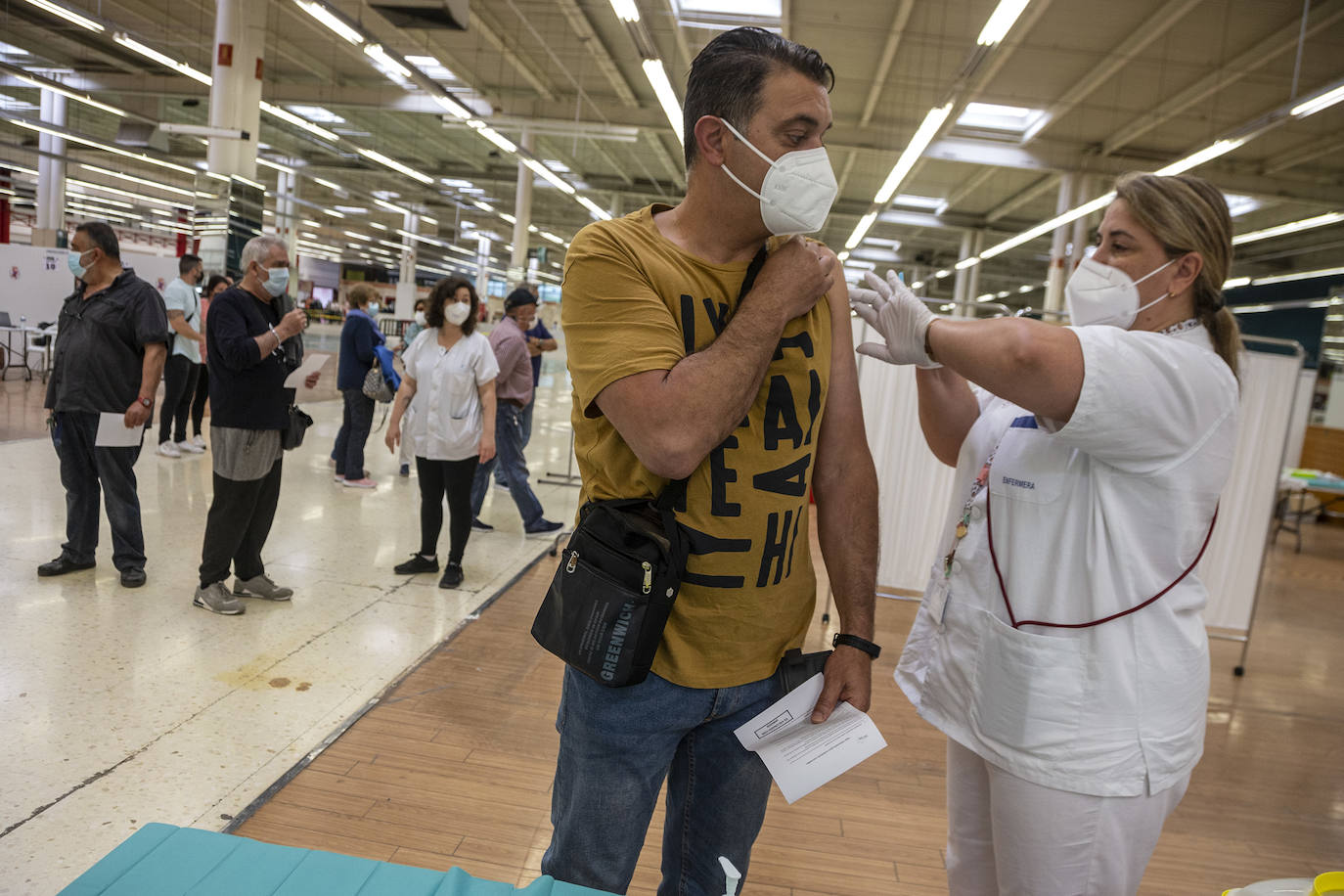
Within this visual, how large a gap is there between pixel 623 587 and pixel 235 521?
11.1 ft

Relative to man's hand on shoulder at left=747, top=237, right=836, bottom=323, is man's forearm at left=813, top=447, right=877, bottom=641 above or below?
below

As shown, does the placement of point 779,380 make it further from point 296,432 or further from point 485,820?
point 296,432

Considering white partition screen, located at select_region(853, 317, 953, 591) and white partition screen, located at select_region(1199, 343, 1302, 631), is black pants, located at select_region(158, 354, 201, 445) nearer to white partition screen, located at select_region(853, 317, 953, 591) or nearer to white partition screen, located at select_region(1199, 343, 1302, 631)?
white partition screen, located at select_region(853, 317, 953, 591)

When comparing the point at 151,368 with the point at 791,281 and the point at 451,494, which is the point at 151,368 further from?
the point at 791,281

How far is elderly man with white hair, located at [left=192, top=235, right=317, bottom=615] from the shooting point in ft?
12.2

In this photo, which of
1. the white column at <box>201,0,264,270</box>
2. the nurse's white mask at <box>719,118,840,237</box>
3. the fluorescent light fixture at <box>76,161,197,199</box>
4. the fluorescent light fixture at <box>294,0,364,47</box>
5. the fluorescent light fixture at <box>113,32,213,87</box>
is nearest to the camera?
the nurse's white mask at <box>719,118,840,237</box>

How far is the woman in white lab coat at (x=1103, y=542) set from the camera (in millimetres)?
1184

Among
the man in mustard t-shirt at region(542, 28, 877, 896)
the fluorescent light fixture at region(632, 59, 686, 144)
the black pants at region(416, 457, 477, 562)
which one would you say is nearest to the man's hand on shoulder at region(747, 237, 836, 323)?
the man in mustard t-shirt at region(542, 28, 877, 896)

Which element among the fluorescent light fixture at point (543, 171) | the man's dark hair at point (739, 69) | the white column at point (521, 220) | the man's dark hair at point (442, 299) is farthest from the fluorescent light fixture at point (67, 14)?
the white column at point (521, 220)

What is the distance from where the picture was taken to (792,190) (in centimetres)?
120

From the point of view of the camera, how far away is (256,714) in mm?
2994

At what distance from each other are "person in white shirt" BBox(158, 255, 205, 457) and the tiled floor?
1213 millimetres

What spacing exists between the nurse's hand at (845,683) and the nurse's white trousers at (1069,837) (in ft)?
0.91

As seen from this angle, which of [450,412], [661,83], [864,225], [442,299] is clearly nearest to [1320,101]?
[661,83]
